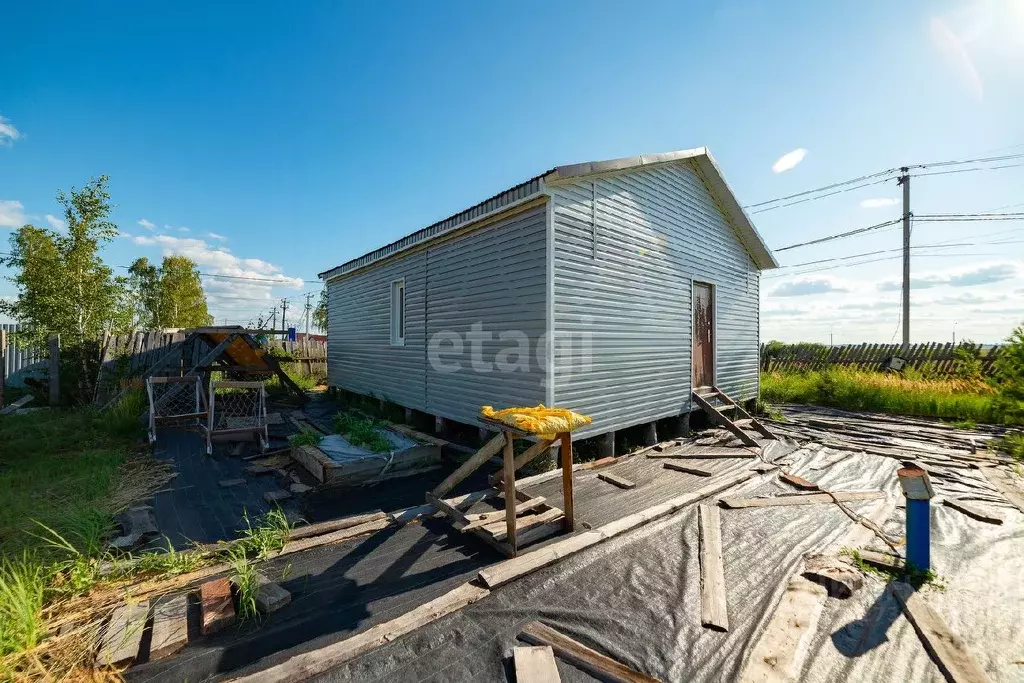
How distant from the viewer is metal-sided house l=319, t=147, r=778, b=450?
20.7 ft

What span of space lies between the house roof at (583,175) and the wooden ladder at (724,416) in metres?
3.82

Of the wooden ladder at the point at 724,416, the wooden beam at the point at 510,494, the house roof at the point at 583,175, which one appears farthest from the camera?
the wooden ladder at the point at 724,416

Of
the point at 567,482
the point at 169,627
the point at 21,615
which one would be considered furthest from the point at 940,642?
the point at 21,615

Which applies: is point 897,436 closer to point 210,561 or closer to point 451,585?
point 451,585

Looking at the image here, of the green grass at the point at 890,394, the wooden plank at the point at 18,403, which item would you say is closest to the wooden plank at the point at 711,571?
the green grass at the point at 890,394

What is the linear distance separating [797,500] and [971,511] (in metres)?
1.69

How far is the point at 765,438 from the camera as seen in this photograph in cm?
840

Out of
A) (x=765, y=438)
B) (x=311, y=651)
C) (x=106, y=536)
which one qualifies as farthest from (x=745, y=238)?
(x=106, y=536)

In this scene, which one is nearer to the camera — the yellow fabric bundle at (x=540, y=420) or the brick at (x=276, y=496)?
the yellow fabric bundle at (x=540, y=420)

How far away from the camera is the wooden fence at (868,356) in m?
13.4

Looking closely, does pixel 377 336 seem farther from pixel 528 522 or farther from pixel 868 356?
pixel 868 356

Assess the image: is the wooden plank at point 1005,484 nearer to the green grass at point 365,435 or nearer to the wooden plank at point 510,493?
the wooden plank at point 510,493

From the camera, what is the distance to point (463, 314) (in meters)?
7.67

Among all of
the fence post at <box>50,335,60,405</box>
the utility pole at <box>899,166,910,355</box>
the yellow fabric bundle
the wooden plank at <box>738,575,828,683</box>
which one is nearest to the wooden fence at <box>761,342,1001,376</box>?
the utility pole at <box>899,166,910,355</box>
